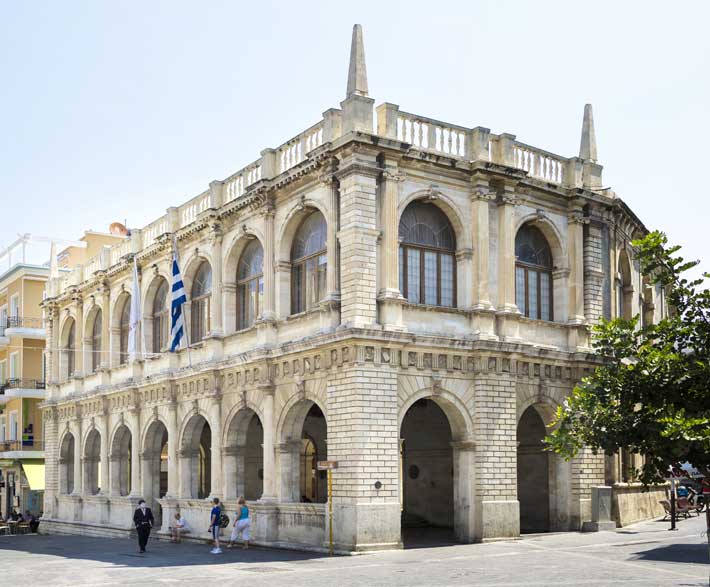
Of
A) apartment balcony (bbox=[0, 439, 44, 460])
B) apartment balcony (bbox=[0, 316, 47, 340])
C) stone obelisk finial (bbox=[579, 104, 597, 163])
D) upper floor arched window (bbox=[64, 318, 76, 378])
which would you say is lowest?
apartment balcony (bbox=[0, 439, 44, 460])

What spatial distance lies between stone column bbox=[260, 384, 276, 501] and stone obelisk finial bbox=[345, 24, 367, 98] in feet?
29.7

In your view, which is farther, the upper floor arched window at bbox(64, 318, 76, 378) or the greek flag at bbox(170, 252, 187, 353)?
the upper floor arched window at bbox(64, 318, 76, 378)

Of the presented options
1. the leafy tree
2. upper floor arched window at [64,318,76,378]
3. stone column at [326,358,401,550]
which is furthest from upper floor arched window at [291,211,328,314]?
upper floor arched window at [64,318,76,378]

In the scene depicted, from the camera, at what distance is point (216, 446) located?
32562mm

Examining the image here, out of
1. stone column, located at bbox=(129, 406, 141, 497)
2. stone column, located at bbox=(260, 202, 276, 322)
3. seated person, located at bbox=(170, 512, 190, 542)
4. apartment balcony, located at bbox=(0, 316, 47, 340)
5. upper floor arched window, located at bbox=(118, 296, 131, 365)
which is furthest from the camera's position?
apartment balcony, located at bbox=(0, 316, 47, 340)

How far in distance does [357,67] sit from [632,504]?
17202mm

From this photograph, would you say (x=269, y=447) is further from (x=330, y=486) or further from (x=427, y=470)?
(x=427, y=470)

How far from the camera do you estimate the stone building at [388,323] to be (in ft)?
88.3

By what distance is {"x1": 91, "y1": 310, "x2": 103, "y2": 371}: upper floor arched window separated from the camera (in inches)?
1783

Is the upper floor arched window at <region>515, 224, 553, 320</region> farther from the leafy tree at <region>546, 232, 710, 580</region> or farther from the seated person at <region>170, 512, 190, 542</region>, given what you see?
the leafy tree at <region>546, 232, 710, 580</region>

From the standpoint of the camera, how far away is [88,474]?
144 feet

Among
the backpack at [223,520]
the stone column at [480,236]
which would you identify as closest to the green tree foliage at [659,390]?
the stone column at [480,236]

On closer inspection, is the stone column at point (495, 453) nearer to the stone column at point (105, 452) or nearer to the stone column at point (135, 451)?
the stone column at point (135, 451)

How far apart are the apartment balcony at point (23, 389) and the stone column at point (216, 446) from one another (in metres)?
22.7
